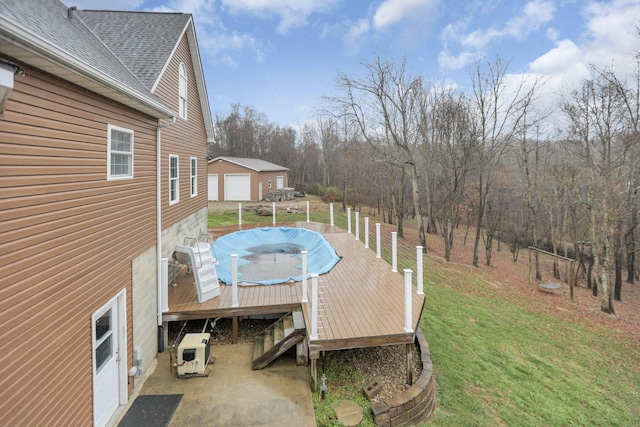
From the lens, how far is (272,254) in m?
11.8

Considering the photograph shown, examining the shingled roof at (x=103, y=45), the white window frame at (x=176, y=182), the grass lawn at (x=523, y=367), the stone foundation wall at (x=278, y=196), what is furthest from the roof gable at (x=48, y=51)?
the stone foundation wall at (x=278, y=196)

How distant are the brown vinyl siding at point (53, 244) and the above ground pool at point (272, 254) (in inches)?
158

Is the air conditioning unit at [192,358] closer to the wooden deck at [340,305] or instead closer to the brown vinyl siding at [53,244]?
the wooden deck at [340,305]

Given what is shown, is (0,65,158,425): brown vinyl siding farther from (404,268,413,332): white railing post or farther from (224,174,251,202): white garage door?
(224,174,251,202): white garage door

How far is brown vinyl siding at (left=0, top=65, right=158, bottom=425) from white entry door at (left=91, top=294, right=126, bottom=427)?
0.16 m

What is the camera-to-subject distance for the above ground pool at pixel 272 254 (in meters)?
8.78

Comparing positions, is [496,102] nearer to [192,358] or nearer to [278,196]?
[278,196]

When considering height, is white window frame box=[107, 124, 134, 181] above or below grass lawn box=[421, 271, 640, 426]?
above

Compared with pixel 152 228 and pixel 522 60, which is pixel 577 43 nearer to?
pixel 522 60

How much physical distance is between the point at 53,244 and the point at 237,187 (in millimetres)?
22101

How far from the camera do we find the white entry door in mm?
4285

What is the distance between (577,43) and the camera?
66.7 feet

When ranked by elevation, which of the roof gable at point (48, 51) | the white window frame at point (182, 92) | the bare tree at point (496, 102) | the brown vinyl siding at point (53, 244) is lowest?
the brown vinyl siding at point (53, 244)

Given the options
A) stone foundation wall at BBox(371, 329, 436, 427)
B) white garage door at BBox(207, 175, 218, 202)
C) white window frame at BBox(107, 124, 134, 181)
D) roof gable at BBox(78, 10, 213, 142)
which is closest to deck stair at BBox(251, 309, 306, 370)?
stone foundation wall at BBox(371, 329, 436, 427)
